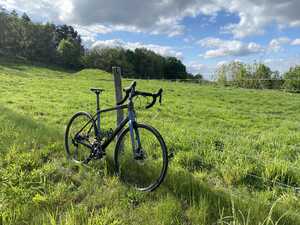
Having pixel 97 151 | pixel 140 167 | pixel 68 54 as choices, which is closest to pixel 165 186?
pixel 140 167

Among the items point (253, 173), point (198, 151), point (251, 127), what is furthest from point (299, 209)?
point (251, 127)

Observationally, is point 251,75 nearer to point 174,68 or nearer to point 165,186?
point 165,186

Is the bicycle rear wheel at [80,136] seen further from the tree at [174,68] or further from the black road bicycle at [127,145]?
the tree at [174,68]

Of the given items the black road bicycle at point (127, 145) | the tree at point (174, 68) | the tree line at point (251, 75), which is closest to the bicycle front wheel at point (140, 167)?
the black road bicycle at point (127, 145)

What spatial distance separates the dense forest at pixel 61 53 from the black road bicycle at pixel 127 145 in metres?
50.0

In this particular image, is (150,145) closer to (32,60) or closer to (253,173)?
(253,173)

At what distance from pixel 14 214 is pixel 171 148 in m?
2.92

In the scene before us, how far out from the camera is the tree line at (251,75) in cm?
2444

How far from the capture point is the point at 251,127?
793cm

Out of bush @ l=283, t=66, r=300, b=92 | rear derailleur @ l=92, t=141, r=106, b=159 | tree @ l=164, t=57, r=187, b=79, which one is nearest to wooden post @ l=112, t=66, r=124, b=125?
rear derailleur @ l=92, t=141, r=106, b=159

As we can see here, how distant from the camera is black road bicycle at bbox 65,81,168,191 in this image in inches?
121

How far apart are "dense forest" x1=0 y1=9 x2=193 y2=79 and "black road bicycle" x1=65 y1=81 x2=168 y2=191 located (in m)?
50.0

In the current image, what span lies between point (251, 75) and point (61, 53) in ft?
140

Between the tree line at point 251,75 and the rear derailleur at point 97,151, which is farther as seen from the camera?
the tree line at point 251,75
